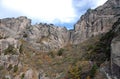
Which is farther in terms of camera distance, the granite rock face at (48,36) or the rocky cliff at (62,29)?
the rocky cliff at (62,29)

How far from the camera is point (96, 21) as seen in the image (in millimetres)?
136125

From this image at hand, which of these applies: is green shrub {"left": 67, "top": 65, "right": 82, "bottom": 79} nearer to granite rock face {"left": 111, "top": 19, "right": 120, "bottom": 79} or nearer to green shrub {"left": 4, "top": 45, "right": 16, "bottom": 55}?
granite rock face {"left": 111, "top": 19, "right": 120, "bottom": 79}

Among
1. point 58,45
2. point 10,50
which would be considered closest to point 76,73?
point 10,50

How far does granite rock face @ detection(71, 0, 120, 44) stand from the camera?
129625 millimetres

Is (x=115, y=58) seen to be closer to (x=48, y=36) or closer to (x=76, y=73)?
(x=76, y=73)

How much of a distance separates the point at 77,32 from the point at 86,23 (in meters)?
7.91

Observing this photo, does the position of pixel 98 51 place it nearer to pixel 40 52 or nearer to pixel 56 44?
pixel 40 52

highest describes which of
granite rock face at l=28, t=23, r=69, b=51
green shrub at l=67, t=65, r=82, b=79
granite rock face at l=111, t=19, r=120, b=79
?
granite rock face at l=28, t=23, r=69, b=51

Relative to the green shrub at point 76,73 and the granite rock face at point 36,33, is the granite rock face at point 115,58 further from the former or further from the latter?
the granite rock face at point 36,33

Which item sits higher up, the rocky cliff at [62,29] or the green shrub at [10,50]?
the rocky cliff at [62,29]

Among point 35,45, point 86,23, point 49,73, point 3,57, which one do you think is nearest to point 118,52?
point 49,73

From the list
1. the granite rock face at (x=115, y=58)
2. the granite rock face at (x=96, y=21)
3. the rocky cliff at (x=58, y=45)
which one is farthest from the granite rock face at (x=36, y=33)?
the granite rock face at (x=115, y=58)

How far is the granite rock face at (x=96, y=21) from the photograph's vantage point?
129625 millimetres

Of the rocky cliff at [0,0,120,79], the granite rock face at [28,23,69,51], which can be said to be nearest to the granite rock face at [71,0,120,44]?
the rocky cliff at [0,0,120,79]
